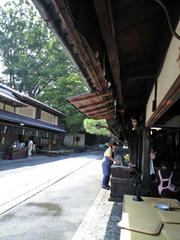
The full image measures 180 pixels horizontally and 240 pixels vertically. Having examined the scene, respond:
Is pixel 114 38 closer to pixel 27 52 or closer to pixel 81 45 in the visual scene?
pixel 81 45

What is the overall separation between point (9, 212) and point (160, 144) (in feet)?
33.7

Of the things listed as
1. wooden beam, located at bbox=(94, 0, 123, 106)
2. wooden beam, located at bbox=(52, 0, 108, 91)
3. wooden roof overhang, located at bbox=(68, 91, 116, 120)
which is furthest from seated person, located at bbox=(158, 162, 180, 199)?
wooden beam, located at bbox=(94, 0, 123, 106)

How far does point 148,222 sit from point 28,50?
3700cm

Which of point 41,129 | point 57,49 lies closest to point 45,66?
point 57,49

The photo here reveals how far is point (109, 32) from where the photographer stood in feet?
5.01

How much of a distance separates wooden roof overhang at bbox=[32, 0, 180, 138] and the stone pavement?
2.60 meters

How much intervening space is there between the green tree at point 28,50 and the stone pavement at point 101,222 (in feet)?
97.3

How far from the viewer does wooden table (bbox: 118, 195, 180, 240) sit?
1.97 metres

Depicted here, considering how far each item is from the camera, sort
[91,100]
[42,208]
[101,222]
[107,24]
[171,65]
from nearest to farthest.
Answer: [107,24] < [171,65] < [91,100] < [101,222] < [42,208]

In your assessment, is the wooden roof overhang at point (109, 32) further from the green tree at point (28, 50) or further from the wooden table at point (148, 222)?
the green tree at point (28, 50)

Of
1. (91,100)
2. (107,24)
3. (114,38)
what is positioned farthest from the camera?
(91,100)

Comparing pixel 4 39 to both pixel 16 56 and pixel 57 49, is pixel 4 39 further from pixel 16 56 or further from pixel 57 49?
pixel 57 49

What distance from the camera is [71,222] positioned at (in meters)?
4.21

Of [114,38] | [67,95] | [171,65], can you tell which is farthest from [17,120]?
[114,38]
